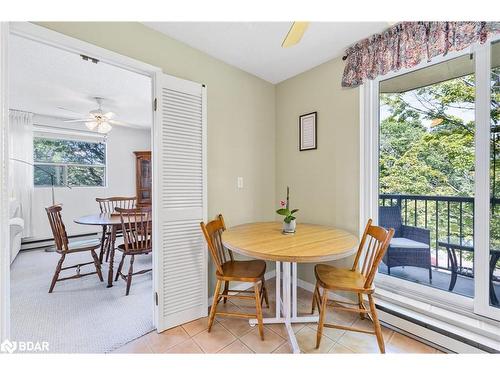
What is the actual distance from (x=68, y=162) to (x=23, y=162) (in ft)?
2.40

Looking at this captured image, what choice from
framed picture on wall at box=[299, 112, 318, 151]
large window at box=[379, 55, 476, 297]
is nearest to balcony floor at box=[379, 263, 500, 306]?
large window at box=[379, 55, 476, 297]

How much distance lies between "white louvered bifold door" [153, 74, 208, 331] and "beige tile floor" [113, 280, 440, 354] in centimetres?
13

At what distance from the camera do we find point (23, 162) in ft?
12.3

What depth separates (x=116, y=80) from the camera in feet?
8.98

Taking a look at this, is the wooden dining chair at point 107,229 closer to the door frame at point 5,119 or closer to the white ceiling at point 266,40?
the door frame at point 5,119

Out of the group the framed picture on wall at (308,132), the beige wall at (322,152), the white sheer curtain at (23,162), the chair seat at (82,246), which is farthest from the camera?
the white sheer curtain at (23,162)

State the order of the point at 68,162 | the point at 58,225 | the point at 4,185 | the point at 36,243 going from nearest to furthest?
the point at 4,185 → the point at 58,225 → the point at 36,243 → the point at 68,162

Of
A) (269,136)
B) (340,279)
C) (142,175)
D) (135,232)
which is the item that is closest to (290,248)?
(340,279)

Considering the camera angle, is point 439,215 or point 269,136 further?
point 269,136

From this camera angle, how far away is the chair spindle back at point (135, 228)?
2.39 m

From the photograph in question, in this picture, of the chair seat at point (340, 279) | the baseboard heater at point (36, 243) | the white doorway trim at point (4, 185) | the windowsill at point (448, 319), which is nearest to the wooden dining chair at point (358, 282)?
the chair seat at point (340, 279)

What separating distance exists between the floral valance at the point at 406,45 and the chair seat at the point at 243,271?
1715 millimetres

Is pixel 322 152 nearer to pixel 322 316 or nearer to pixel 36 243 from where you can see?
pixel 322 316
